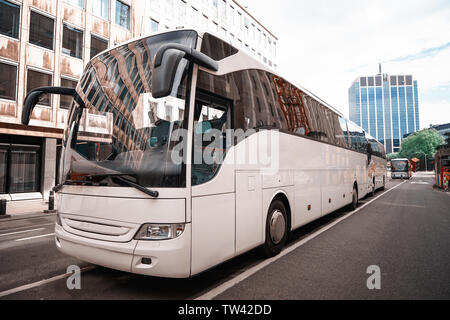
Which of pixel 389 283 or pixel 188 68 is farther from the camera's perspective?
pixel 389 283

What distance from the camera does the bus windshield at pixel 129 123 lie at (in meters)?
3.05

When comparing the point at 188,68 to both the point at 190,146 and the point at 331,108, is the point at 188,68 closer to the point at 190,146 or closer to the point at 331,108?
the point at 190,146

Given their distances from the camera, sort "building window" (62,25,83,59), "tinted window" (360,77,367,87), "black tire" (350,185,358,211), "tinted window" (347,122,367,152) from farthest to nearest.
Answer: "tinted window" (360,77,367,87)
"building window" (62,25,83,59)
"tinted window" (347,122,367,152)
"black tire" (350,185,358,211)

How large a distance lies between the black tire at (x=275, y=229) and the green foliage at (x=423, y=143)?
103 m

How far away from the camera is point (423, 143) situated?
295 ft

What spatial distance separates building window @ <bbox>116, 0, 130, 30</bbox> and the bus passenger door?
21280mm

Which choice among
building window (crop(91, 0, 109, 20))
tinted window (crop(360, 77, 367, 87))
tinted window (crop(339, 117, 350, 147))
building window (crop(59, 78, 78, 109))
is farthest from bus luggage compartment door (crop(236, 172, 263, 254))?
tinted window (crop(360, 77, 367, 87))

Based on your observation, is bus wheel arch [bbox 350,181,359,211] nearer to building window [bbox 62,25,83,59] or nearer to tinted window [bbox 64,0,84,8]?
building window [bbox 62,25,83,59]

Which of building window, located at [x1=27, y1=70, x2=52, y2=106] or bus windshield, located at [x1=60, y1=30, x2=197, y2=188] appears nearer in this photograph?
bus windshield, located at [x1=60, y1=30, x2=197, y2=188]

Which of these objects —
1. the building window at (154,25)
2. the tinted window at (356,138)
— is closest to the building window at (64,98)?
the building window at (154,25)

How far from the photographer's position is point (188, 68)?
3.26 meters

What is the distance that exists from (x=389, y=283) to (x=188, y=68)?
3828 mm

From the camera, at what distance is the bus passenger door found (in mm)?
3190
